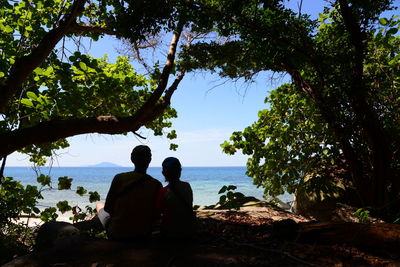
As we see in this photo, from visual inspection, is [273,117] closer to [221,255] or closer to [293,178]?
[293,178]

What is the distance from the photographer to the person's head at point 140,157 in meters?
4.06

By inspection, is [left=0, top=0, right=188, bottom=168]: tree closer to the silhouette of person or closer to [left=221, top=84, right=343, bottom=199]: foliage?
the silhouette of person

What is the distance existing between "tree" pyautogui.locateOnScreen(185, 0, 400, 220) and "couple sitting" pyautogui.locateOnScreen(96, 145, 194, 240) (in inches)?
113

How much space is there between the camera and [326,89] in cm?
633

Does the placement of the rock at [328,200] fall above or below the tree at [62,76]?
below

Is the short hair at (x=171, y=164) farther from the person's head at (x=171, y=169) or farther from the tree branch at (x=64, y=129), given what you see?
the tree branch at (x=64, y=129)

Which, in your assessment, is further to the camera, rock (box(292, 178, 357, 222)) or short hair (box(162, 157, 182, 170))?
rock (box(292, 178, 357, 222))

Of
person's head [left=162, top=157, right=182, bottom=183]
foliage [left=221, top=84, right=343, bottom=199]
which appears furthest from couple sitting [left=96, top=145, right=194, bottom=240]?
foliage [left=221, top=84, right=343, bottom=199]

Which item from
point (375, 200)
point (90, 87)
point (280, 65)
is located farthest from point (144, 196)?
point (375, 200)

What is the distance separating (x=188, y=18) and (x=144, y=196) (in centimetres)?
331

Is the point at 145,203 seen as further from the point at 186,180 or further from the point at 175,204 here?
the point at 186,180

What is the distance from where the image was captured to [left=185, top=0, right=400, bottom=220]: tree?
18.3ft

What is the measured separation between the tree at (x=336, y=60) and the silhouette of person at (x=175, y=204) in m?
2.82

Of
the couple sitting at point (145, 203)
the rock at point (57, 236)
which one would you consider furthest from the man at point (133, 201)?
the rock at point (57, 236)
